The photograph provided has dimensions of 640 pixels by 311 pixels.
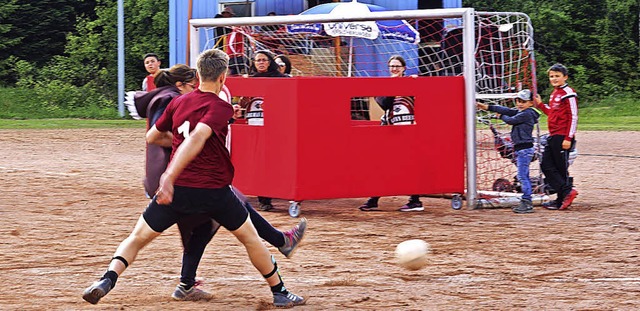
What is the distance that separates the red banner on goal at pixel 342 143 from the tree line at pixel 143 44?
74.4 ft

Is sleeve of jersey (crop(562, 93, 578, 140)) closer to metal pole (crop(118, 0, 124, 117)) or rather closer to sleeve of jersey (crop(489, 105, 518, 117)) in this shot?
sleeve of jersey (crop(489, 105, 518, 117))

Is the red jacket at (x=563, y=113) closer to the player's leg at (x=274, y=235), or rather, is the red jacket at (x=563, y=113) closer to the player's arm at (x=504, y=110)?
the player's arm at (x=504, y=110)

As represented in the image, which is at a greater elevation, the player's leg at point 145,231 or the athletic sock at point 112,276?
the player's leg at point 145,231

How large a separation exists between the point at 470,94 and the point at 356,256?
371 centimetres

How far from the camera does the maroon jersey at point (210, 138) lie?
6.75 metres

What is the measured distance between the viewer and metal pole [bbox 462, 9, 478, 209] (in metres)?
12.2

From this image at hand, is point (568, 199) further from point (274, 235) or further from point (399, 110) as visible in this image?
point (274, 235)

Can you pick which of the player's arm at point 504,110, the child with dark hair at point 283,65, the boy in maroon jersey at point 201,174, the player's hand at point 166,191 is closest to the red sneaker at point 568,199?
the player's arm at point 504,110

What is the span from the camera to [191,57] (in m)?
12.7

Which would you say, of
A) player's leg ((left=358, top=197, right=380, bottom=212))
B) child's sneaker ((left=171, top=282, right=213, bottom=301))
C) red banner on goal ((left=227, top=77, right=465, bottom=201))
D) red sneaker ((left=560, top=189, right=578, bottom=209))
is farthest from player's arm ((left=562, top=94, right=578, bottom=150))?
child's sneaker ((left=171, top=282, right=213, bottom=301))

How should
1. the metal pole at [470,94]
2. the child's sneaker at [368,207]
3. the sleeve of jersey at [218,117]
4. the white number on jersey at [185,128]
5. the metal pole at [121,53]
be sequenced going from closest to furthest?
the sleeve of jersey at [218,117] < the white number on jersey at [185,128] < the metal pole at [470,94] < the child's sneaker at [368,207] < the metal pole at [121,53]

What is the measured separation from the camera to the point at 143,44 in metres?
37.0

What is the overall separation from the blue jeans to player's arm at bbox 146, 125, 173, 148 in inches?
236

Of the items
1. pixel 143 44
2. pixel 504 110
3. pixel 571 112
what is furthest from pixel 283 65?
pixel 143 44
